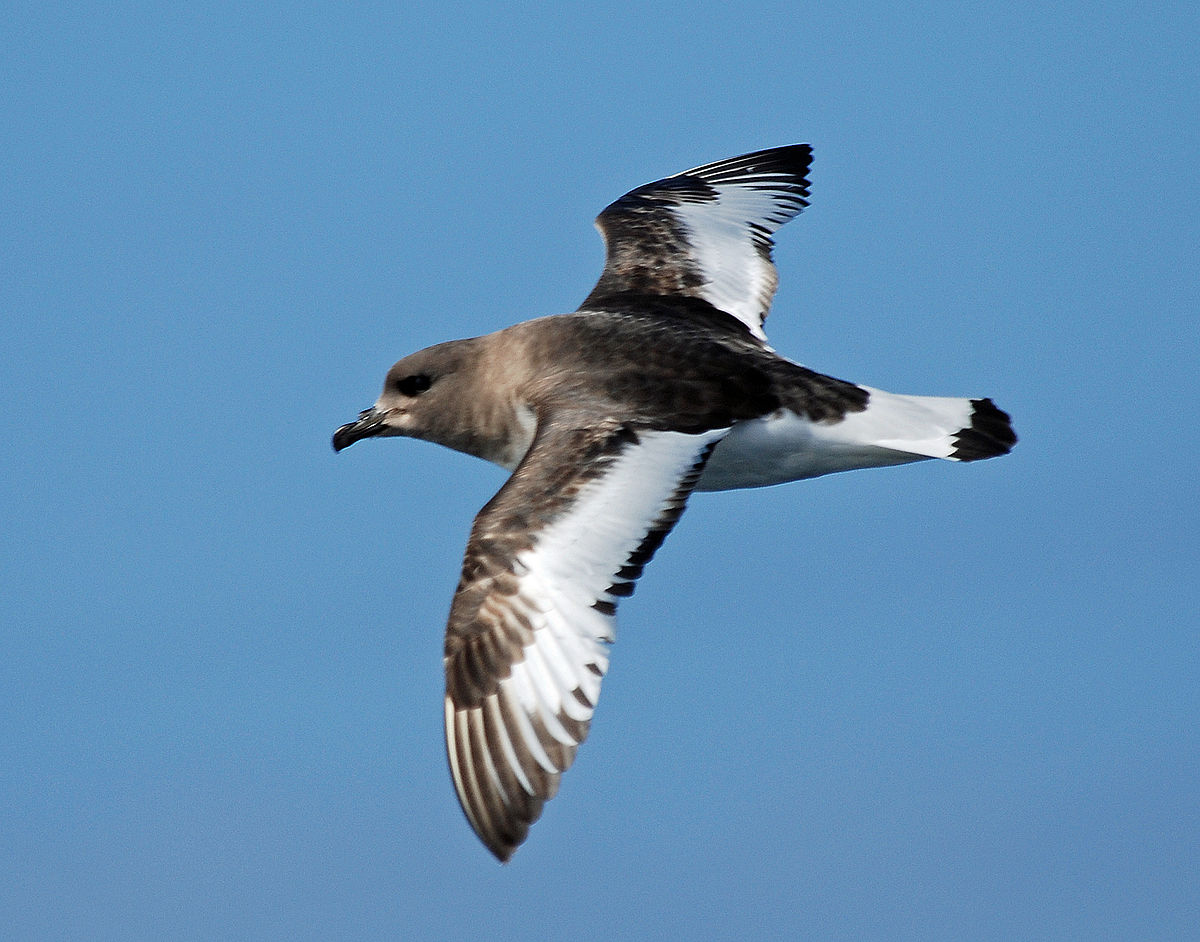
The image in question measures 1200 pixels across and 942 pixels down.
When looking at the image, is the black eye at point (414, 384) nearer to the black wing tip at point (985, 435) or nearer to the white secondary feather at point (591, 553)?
the white secondary feather at point (591, 553)

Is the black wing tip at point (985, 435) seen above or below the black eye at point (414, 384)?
above

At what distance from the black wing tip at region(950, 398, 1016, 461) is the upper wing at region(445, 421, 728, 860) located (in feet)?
5.08

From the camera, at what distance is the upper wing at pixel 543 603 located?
6844 mm

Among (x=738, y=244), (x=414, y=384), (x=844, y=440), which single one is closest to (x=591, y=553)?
(x=844, y=440)

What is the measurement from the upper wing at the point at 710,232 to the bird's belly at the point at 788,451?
1744mm

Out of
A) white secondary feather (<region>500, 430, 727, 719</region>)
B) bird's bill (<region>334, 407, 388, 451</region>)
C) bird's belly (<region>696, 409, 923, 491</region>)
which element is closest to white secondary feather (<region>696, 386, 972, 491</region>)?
bird's belly (<region>696, 409, 923, 491</region>)

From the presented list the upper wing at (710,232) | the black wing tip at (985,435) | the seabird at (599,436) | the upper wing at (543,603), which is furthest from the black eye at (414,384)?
the black wing tip at (985,435)

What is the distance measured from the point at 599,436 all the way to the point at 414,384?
2.16 metres

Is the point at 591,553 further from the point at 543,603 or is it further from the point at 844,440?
the point at 844,440

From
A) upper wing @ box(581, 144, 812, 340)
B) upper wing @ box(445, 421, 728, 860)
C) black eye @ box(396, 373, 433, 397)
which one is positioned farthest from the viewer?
upper wing @ box(581, 144, 812, 340)

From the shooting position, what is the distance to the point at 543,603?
23.8 ft

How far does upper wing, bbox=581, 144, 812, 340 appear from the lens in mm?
10961

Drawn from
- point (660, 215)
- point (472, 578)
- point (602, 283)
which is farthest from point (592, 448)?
point (660, 215)

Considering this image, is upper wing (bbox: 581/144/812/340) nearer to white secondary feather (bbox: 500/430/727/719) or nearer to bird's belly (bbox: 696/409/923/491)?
bird's belly (bbox: 696/409/923/491)
